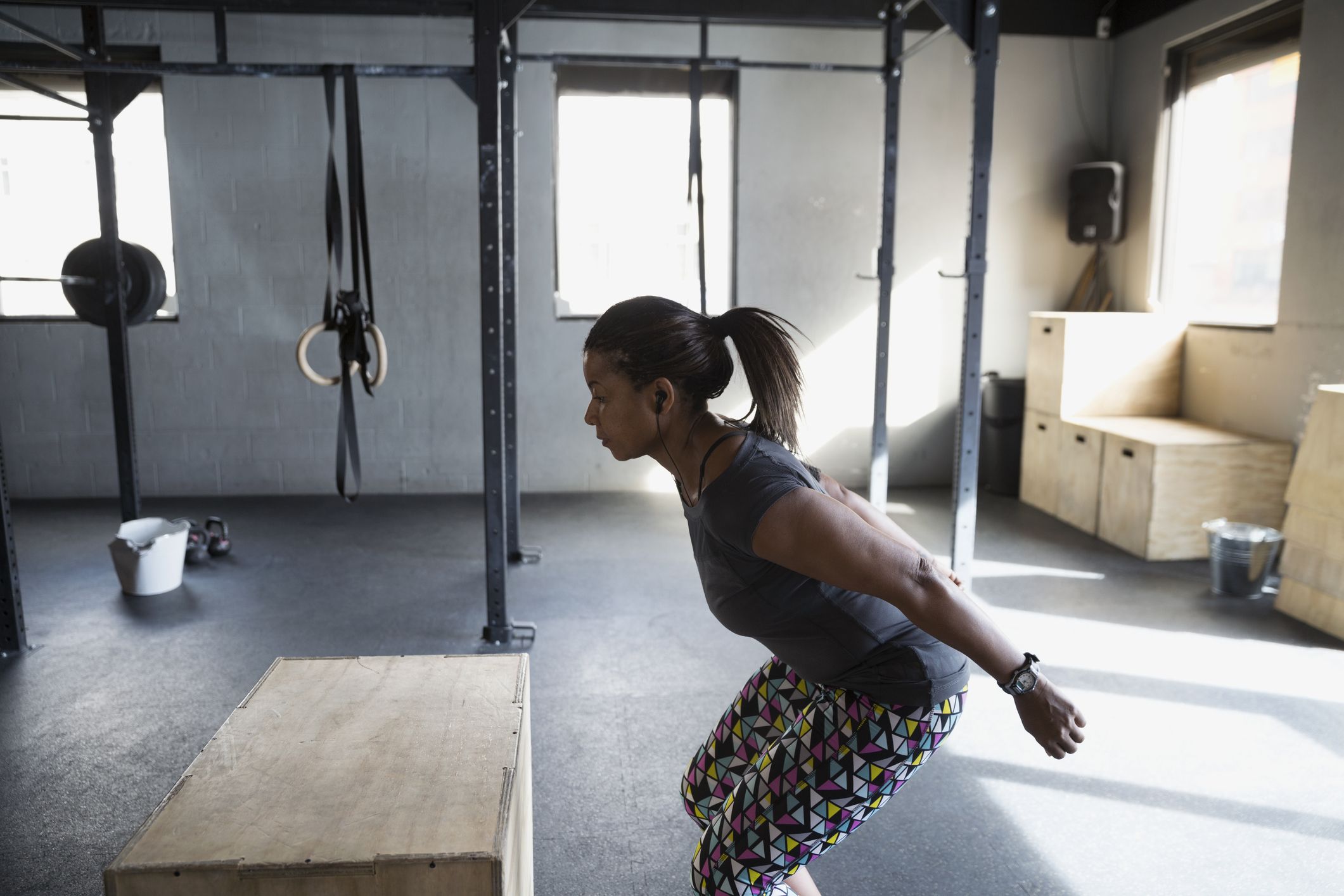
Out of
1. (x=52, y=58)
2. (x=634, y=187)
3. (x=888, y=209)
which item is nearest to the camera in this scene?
(x=888, y=209)

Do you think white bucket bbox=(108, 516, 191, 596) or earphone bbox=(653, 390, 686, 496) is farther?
white bucket bbox=(108, 516, 191, 596)

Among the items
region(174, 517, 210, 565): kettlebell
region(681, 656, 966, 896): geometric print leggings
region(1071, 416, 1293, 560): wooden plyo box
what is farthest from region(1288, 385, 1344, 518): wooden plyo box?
region(174, 517, 210, 565): kettlebell

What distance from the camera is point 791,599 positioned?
1.40 m

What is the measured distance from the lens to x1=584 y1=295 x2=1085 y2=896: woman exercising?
4.14ft

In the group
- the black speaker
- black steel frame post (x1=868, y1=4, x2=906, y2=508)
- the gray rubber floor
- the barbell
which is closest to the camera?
the gray rubber floor

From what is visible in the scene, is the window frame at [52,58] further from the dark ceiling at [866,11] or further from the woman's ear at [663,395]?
the woman's ear at [663,395]

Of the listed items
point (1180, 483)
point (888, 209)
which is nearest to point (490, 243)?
point (888, 209)

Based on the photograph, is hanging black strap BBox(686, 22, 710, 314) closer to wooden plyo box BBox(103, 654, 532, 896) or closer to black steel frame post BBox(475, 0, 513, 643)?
black steel frame post BBox(475, 0, 513, 643)

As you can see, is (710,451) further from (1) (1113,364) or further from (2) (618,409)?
(1) (1113,364)

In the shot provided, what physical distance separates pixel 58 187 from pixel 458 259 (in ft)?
7.57

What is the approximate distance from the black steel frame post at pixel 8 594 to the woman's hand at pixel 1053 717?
11.3 ft

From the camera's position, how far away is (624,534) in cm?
523

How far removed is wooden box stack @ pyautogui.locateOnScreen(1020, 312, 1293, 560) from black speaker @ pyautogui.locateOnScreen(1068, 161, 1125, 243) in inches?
28.7

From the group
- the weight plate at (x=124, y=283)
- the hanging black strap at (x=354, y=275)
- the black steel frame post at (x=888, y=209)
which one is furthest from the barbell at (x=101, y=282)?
the black steel frame post at (x=888, y=209)
